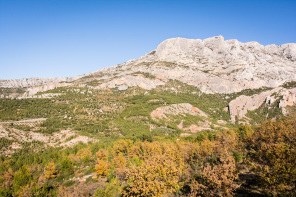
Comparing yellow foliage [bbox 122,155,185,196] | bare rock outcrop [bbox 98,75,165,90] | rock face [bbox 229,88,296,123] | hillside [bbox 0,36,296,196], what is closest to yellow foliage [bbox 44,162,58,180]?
hillside [bbox 0,36,296,196]

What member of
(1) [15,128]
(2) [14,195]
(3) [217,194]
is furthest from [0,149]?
(3) [217,194]

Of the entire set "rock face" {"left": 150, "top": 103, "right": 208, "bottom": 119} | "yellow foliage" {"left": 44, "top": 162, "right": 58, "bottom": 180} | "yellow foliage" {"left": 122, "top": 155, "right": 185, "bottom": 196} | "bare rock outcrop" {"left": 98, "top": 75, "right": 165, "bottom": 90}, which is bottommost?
Answer: "yellow foliage" {"left": 44, "top": 162, "right": 58, "bottom": 180}

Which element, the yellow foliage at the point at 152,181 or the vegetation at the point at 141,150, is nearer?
the yellow foliage at the point at 152,181

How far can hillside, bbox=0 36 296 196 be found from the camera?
2783 cm

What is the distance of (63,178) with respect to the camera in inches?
1831

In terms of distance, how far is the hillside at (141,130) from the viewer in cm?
2783

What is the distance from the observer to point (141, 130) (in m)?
101

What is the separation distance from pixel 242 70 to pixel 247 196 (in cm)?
19385

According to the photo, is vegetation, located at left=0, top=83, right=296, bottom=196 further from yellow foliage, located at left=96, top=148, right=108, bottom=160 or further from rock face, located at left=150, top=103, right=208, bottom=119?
rock face, located at left=150, top=103, right=208, bottom=119

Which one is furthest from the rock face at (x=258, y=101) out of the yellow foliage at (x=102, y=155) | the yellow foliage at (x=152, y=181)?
the yellow foliage at (x=152, y=181)

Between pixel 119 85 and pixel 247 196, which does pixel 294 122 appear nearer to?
pixel 247 196

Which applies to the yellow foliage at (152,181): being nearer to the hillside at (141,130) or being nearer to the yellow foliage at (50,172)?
the hillside at (141,130)

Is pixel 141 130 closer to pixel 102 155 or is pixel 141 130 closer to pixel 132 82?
pixel 102 155

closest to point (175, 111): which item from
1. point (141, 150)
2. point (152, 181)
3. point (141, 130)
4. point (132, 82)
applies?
point (141, 130)
